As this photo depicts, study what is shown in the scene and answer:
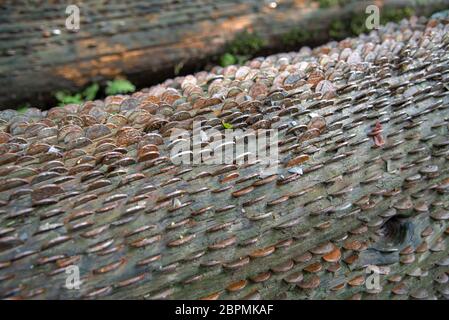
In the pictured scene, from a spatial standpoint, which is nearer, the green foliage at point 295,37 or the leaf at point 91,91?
the leaf at point 91,91

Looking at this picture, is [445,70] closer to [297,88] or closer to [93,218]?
[297,88]

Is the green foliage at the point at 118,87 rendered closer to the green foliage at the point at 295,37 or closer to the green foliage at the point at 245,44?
the green foliage at the point at 245,44

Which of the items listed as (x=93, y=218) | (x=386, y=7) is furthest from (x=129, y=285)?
(x=386, y=7)

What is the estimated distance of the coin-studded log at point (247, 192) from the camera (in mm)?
2412

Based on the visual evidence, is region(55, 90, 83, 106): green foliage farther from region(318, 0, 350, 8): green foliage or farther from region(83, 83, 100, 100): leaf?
region(318, 0, 350, 8): green foliage

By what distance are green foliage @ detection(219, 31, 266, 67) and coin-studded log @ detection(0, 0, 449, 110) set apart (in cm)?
7

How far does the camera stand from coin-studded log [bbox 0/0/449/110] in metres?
4.84

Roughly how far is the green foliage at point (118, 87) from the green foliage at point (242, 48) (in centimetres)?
112

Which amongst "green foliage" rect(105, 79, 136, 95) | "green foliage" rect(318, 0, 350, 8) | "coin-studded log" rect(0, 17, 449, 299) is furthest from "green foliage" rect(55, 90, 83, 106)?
"green foliage" rect(318, 0, 350, 8)

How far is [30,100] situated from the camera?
500cm

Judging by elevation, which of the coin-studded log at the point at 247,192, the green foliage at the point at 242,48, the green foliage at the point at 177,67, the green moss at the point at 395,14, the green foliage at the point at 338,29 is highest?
the green moss at the point at 395,14

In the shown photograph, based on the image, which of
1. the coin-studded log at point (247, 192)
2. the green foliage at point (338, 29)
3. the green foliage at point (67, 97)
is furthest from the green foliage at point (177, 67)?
the green foliage at point (338, 29)

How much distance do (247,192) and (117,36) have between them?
3100 millimetres

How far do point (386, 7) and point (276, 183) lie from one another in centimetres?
416
